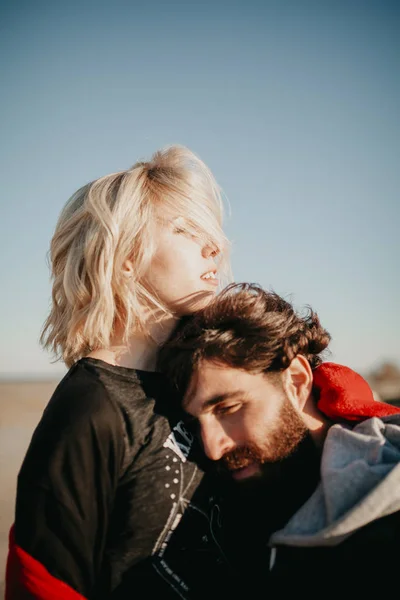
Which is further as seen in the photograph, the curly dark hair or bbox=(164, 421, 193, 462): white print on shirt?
the curly dark hair

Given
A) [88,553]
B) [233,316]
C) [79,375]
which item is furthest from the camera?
[233,316]

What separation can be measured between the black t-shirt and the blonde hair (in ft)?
1.25

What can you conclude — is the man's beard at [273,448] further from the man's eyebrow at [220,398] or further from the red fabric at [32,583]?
the red fabric at [32,583]

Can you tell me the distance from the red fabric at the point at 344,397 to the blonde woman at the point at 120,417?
2.24 feet

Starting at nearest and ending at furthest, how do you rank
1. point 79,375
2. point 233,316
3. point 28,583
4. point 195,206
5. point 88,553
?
point 28,583 < point 88,553 < point 79,375 < point 233,316 < point 195,206

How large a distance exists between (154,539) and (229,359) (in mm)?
805

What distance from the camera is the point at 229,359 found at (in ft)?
7.37

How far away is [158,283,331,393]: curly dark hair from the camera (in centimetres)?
226

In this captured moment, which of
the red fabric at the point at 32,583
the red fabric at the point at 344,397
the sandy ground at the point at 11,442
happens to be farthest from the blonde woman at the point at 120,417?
the sandy ground at the point at 11,442

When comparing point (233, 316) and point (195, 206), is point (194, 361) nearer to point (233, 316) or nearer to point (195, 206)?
point (233, 316)

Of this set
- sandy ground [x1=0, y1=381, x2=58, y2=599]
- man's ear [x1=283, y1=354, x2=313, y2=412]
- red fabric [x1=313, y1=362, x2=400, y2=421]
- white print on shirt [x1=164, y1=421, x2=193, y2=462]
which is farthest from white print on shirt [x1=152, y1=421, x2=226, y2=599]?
sandy ground [x1=0, y1=381, x2=58, y2=599]

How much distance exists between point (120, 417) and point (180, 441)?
322 millimetres

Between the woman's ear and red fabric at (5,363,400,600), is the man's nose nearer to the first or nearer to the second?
red fabric at (5,363,400,600)

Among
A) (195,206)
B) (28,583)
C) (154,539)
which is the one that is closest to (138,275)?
(195,206)
